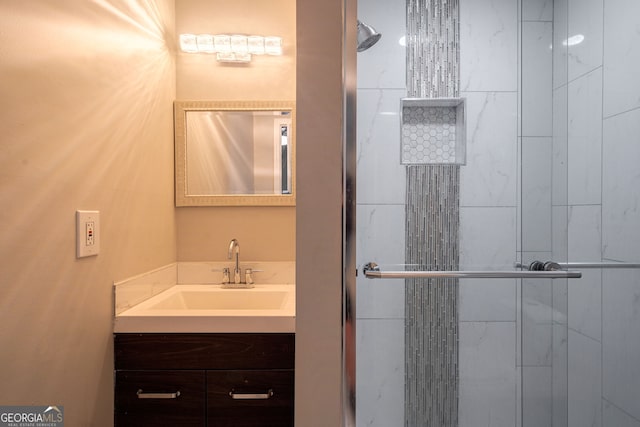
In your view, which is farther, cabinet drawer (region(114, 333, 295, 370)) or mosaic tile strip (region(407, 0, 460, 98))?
cabinet drawer (region(114, 333, 295, 370))

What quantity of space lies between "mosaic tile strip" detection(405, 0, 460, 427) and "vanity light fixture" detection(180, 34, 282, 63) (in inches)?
35.4

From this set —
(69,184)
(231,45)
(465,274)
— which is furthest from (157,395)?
(231,45)

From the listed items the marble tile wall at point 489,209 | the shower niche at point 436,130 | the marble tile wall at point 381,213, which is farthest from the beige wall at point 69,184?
the marble tile wall at point 489,209

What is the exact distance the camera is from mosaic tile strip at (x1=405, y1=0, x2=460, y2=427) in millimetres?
1097

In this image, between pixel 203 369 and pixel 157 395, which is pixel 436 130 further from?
pixel 157 395

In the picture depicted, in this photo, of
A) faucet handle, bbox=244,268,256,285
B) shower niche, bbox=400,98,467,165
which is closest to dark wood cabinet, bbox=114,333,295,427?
faucet handle, bbox=244,268,256,285

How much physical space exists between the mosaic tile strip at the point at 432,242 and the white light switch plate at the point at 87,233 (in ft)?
3.15

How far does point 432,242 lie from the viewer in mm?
1119

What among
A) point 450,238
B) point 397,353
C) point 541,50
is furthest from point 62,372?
point 541,50

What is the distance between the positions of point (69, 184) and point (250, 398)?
2.98 feet

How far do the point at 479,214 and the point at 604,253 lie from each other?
0.46 m

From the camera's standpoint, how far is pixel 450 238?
1113mm

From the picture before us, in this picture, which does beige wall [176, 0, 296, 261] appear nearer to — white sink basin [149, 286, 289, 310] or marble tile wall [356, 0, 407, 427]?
white sink basin [149, 286, 289, 310]

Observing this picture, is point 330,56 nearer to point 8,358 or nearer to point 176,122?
point 176,122
